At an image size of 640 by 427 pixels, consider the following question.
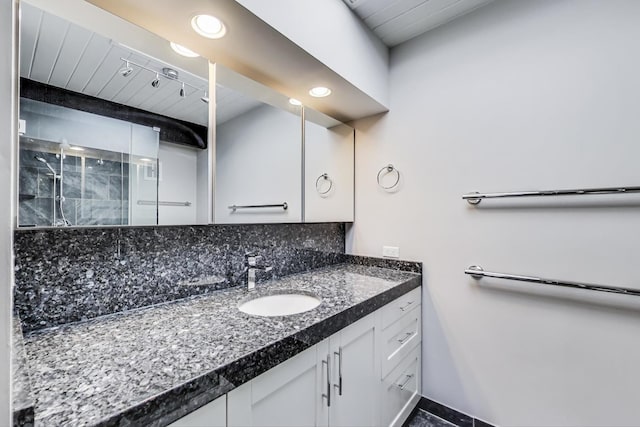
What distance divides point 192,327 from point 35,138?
2.42 ft

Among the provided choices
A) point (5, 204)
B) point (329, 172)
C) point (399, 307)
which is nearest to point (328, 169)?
point (329, 172)

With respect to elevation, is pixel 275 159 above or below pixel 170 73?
below

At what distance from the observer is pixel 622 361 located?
3.75 feet

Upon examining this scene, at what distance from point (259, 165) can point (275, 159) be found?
130mm

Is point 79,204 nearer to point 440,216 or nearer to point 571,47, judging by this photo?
point 440,216

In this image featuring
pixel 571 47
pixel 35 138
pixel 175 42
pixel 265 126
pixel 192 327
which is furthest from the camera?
pixel 265 126

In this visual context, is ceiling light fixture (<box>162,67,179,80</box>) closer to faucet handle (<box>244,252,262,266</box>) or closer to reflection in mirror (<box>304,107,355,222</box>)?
reflection in mirror (<box>304,107,355,222</box>)

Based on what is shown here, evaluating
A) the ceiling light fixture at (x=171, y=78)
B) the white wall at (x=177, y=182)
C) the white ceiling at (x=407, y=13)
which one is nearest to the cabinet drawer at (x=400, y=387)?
the white wall at (x=177, y=182)

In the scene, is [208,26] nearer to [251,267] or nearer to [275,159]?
[275,159]

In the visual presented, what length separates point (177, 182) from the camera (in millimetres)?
1091

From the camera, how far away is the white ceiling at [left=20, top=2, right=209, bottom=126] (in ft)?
2.56

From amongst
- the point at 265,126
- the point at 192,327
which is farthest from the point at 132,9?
the point at 192,327

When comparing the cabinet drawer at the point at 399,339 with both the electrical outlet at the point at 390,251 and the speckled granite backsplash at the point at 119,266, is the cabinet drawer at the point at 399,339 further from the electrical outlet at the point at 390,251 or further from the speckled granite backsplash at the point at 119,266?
the speckled granite backsplash at the point at 119,266

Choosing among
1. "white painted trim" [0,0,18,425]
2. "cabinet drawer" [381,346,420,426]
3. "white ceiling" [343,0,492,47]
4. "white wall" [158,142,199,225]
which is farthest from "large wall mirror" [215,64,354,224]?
"cabinet drawer" [381,346,420,426]
